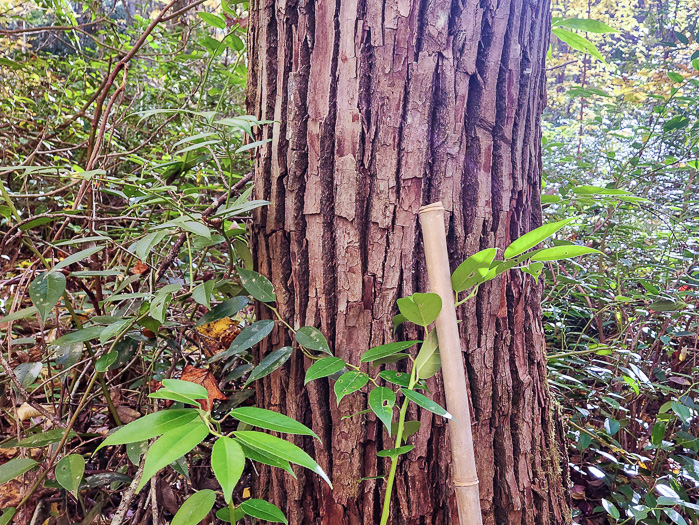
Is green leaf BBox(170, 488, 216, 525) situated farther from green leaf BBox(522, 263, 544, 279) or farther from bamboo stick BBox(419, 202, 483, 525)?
green leaf BBox(522, 263, 544, 279)

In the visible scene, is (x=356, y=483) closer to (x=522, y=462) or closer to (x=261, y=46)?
(x=522, y=462)

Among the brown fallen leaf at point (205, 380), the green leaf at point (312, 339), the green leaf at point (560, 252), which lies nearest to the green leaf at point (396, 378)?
the green leaf at point (312, 339)

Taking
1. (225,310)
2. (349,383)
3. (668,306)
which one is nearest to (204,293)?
A: (225,310)

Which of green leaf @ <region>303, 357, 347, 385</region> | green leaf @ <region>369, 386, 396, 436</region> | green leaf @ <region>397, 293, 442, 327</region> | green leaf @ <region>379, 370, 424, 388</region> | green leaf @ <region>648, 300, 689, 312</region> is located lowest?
green leaf @ <region>648, 300, 689, 312</region>

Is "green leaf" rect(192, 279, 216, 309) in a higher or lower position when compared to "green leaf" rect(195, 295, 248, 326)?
higher

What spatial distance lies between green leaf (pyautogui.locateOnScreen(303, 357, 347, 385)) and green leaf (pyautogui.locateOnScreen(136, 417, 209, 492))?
212mm

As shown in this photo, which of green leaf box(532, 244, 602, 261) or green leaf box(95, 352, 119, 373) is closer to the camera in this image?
green leaf box(532, 244, 602, 261)

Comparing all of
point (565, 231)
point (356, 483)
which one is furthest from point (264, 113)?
point (565, 231)

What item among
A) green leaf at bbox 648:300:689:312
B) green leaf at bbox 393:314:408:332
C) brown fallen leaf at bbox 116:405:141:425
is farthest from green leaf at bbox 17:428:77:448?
green leaf at bbox 648:300:689:312

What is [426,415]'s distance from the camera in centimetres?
73

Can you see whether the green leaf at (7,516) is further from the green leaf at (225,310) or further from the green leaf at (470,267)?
the green leaf at (470,267)

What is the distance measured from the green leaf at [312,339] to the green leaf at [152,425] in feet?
0.98

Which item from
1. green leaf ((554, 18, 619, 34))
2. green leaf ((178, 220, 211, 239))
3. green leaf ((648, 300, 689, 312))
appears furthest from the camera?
green leaf ((648, 300, 689, 312))

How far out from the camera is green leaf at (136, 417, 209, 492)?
0.33 m
